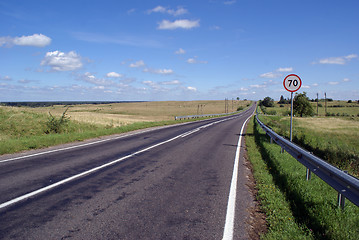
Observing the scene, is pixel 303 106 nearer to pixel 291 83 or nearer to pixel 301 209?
pixel 291 83

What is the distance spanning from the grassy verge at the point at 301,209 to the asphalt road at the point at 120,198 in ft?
1.56

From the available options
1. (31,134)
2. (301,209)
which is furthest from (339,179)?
(31,134)

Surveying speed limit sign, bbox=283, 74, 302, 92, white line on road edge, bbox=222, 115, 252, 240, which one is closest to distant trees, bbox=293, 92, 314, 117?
speed limit sign, bbox=283, 74, 302, 92

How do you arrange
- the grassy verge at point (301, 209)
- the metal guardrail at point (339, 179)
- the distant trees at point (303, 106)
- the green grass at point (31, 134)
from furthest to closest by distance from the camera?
the distant trees at point (303, 106), the green grass at point (31, 134), the metal guardrail at point (339, 179), the grassy verge at point (301, 209)

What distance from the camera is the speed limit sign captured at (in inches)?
375

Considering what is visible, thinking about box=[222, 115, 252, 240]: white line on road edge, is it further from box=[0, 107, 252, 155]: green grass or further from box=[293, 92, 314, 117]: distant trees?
box=[293, 92, 314, 117]: distant trees

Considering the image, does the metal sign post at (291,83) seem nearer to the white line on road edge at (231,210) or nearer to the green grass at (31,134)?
the white line on road edge at (231,210)

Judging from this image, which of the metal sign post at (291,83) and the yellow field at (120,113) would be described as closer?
the metal sign post at (291,83)

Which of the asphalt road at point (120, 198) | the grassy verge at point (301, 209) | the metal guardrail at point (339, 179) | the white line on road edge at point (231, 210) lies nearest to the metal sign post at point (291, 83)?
the asphalt road at point (120, 198)

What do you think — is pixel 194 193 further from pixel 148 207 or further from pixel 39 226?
pixel 39 226

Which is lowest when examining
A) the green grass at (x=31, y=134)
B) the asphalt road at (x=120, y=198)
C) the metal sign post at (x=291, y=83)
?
the asphalt road at (x=120, y=198)

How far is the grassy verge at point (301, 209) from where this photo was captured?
11.9 ft

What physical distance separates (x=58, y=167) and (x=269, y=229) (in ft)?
20.9

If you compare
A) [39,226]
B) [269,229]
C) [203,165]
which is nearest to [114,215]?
[39,226]
